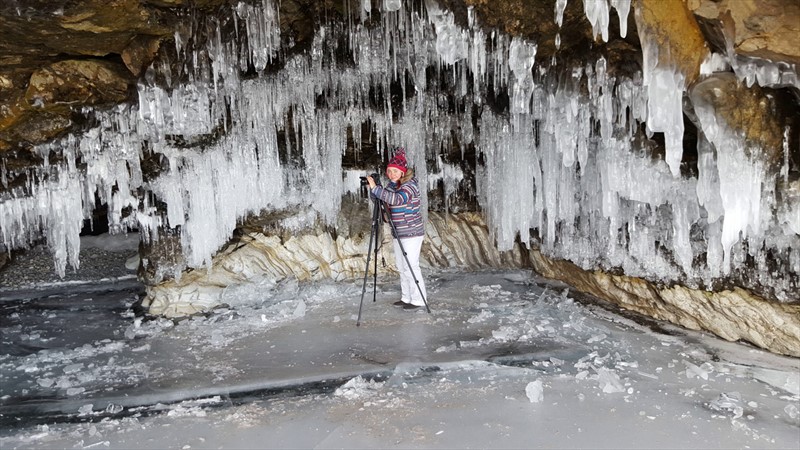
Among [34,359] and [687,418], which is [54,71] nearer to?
[34,359]

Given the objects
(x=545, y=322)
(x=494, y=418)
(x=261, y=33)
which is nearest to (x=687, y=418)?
(x=494, y=418)

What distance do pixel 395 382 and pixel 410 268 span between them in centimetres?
214

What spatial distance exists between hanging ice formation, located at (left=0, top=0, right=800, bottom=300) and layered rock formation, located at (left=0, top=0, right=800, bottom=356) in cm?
3

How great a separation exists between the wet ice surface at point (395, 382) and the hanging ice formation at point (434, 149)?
46.8 inches

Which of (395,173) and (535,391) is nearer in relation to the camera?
(535,391)

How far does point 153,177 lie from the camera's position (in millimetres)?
8211

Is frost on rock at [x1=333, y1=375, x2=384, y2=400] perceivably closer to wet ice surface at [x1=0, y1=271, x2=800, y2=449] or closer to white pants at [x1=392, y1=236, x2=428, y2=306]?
wet ice surface at [x1=0, y1=271, x2=800, y2=449]

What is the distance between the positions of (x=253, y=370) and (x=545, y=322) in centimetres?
326

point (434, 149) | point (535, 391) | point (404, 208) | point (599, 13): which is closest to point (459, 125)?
point (434, 149)

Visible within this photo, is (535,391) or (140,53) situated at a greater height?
(140,53)

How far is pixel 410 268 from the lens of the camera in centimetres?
707

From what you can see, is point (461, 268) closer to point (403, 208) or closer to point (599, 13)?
point (403, 208)

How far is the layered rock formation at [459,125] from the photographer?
509cm

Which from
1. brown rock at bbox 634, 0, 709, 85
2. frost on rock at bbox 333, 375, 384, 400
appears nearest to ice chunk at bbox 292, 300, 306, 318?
frost on rock at bbox 333, 375, 384, 400
